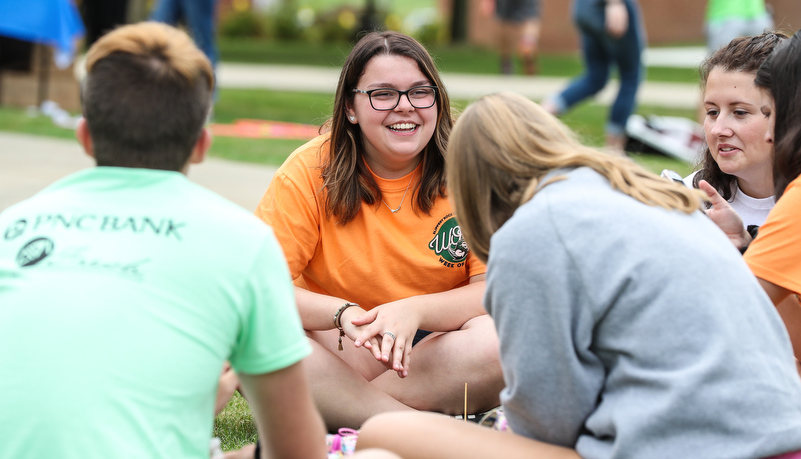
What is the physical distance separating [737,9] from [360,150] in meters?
5.66

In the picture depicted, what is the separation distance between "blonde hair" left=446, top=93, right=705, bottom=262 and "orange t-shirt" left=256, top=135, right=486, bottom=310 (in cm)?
99

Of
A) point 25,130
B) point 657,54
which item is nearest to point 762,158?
point 25,130

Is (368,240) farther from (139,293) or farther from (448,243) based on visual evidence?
(139,293)

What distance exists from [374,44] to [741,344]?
1.65 metres

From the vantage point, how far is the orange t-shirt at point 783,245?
2229 mm

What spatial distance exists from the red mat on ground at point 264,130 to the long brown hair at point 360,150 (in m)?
5.86

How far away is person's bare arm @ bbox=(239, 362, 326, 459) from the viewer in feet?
5.55

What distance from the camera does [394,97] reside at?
298cm

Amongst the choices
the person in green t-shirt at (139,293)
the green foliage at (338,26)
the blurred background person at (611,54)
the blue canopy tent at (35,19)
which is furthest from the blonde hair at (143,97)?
the green foliage at (338,26)

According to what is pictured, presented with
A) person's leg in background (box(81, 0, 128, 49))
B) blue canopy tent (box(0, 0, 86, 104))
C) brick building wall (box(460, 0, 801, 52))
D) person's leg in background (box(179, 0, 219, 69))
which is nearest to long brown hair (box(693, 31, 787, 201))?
person's leg in background (box(179, 0, 219, 69))

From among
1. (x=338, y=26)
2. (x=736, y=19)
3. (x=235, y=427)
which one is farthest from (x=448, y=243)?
(x=338, y=26)

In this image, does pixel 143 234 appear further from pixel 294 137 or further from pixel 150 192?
pixel 294 137

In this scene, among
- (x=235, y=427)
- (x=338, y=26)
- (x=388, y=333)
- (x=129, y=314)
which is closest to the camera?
(x=129, y=314)

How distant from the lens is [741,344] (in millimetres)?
1752
